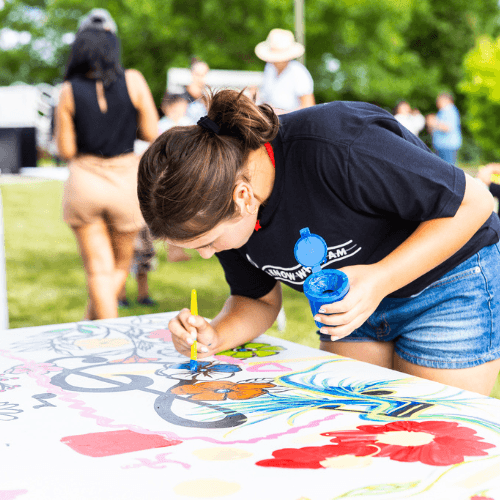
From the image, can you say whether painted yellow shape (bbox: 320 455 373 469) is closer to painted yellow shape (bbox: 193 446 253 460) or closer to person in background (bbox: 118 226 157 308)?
painted yellow shape (bbox: 193 446 253 460)

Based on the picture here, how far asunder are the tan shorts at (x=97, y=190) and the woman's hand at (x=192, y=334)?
49.3 inches

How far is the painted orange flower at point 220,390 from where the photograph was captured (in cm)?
107

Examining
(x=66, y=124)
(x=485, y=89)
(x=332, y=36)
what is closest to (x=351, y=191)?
(x=66, y=124)

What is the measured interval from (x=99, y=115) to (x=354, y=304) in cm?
173

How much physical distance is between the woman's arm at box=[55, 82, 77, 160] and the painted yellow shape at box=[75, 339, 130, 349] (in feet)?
3.92

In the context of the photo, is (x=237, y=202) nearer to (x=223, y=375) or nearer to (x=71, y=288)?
(x=223, y=375)

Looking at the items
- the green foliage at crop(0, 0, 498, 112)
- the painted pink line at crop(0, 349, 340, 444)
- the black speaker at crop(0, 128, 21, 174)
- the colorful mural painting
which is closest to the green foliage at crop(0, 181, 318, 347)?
the colorful mural painting

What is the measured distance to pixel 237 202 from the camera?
112 cm

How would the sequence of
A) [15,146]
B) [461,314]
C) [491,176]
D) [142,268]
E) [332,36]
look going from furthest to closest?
[332,36] < [15,146] < [142,268] < [491,176] < [461,314]

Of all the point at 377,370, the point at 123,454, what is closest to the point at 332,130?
the point at 377,370

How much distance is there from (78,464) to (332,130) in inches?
27.6

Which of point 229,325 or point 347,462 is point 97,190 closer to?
point 229,325

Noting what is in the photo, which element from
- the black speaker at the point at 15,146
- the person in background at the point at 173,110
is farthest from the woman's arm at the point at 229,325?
the black speaker at the point at 15,146

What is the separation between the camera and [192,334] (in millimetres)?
1269
